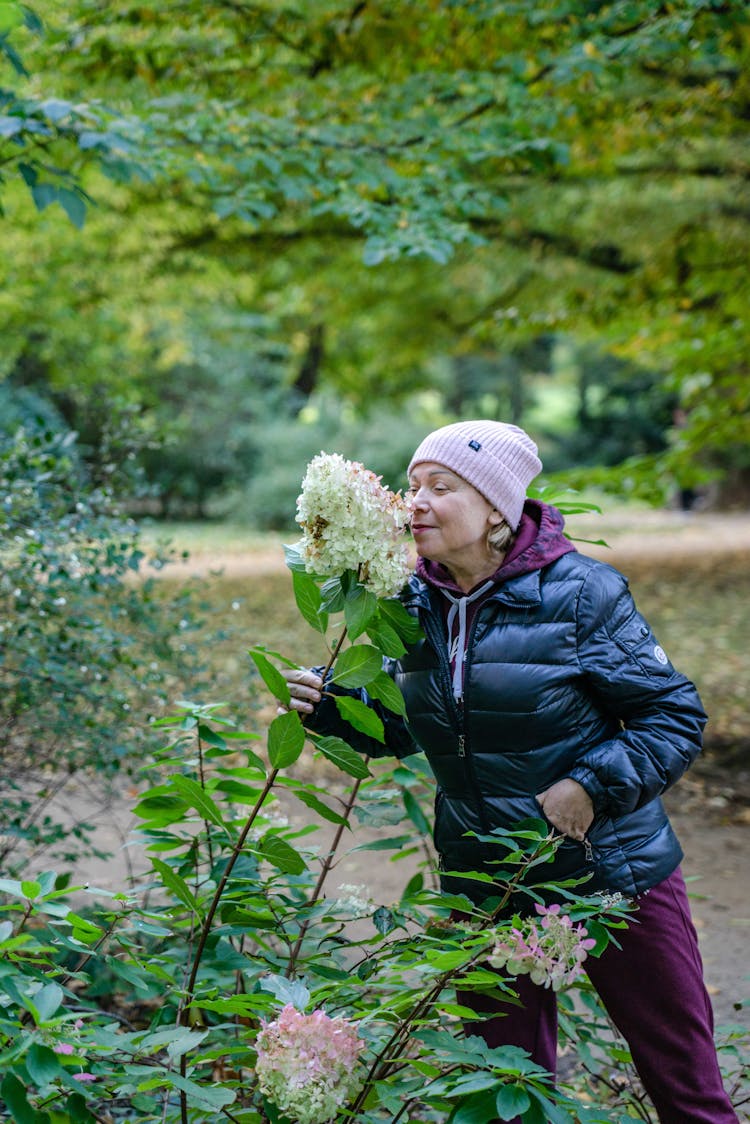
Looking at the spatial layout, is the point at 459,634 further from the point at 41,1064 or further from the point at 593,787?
the point at 41,1064

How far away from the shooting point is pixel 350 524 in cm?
194

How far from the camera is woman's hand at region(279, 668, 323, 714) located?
7.25 feet

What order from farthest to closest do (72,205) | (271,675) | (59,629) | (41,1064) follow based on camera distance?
1. (59,629)
2. (72,205)
3. (271,675)
4. (41,1064)

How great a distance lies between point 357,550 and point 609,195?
8.88 m

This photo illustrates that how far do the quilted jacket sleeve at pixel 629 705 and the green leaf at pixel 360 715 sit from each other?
41 cm

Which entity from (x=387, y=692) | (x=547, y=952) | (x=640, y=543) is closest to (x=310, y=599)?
(x=387, y=692)

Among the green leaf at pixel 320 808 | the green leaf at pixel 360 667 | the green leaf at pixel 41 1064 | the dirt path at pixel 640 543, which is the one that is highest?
the green leaf at pixel 360 667

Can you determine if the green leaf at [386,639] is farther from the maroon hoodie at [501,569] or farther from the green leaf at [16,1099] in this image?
the green leaf at [16,1099]

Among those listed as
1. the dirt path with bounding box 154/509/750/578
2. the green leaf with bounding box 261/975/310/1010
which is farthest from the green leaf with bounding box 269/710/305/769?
the dirt path with bounding box 154/509/750/578

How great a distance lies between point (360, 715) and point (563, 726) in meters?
0.45

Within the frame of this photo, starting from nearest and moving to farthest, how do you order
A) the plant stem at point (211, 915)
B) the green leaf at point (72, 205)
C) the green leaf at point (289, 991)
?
the green leaf at point (289, 991) < the plant stem at point (211, 915) < the green leaf at point (72, 205)

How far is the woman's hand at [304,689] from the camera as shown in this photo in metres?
2.21

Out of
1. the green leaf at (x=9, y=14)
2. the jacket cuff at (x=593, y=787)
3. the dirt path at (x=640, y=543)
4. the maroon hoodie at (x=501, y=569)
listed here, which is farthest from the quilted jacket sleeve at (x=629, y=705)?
the dirt path at (x=640, y=543)

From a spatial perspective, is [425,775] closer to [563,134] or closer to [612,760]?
[612,760]
